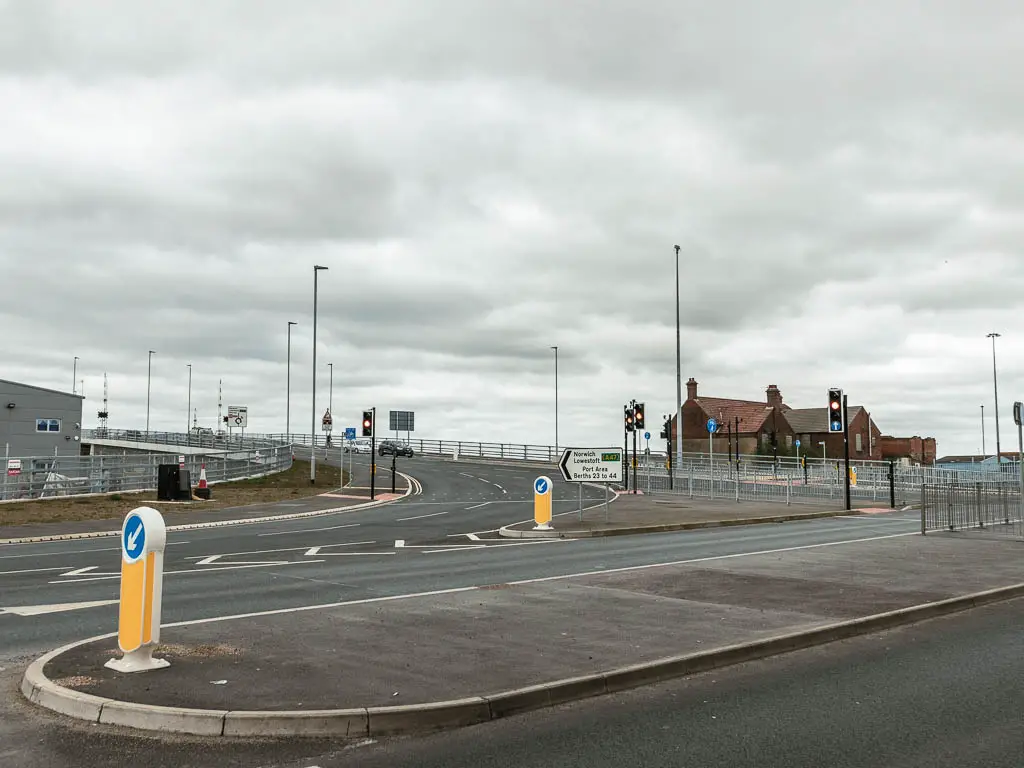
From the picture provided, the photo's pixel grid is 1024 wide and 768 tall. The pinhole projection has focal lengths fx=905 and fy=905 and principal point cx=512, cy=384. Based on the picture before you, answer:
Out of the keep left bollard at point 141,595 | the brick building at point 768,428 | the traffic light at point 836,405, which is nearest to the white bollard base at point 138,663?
the keep left bollard at point 141,595

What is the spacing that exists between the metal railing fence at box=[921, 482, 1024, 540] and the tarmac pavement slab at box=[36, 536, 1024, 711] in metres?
8.21

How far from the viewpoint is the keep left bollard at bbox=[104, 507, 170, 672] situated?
25.0 ft

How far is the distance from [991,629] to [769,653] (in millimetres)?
3314

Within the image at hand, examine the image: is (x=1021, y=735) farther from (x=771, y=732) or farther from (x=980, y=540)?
(x=980, y=540)

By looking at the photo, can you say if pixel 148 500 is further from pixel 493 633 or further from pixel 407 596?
pixel 493 633

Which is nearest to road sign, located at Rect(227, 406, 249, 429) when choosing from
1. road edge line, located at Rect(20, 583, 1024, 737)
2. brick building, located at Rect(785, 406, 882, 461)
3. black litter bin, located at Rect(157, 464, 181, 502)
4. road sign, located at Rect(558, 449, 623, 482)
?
black litter bin, located at Rect(157, 464, 181, 502)

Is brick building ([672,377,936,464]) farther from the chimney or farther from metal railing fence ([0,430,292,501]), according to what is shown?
metal railing fence ([0,430,292,501])

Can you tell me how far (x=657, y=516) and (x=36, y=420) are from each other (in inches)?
1755

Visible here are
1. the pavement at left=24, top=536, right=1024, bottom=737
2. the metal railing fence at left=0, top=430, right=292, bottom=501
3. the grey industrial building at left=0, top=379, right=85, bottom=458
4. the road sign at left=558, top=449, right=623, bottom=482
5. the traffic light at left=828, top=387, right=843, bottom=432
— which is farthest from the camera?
the grey industrial building at left=0, top=379, right=85, bottom=458

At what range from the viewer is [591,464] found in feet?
82.5

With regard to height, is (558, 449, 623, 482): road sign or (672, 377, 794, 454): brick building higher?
(672, 377, 794, 454): brick building

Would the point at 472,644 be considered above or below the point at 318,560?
above

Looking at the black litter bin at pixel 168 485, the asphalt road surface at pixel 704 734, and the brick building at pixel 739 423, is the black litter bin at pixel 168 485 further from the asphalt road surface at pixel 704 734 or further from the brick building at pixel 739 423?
the brick building at pixel 739 423

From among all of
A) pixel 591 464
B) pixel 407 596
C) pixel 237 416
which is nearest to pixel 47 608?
pixel 407 596
